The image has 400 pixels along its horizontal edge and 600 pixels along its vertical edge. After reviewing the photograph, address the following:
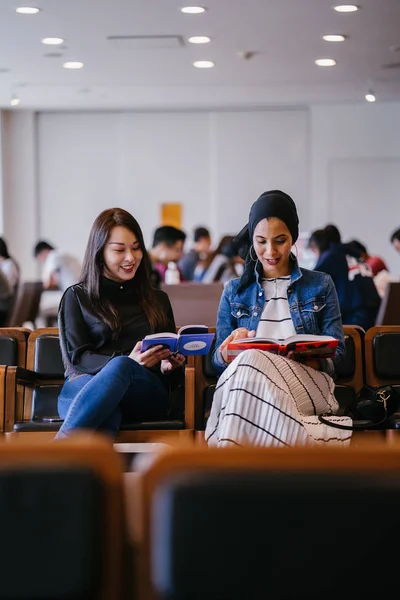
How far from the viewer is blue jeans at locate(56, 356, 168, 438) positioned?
3297 millimetres

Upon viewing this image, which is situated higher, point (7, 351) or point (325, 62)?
point (325, 62)

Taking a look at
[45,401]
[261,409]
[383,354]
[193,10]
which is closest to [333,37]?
[193,10]

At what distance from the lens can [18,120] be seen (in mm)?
13609

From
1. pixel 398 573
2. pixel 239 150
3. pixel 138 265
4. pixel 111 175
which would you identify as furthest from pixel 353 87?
pixel 398 573

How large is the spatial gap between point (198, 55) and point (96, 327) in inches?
267

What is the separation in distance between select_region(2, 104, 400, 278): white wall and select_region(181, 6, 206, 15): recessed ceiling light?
5.25 m

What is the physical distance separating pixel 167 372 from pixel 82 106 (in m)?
10.1

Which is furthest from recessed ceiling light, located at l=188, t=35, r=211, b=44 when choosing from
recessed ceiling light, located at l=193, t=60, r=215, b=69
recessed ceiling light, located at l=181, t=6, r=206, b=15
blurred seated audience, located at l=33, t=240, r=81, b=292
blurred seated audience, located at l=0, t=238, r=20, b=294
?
blurred seated audience, located at l=33, t=240, r=81, b=292

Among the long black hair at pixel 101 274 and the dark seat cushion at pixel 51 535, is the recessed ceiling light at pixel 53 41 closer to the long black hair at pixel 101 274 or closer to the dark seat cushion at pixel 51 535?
the long black hair at pixel 101 274

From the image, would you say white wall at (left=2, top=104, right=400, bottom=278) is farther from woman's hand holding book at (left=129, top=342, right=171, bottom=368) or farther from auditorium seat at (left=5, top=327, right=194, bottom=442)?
woman's hand holding book at (left=129, top=342, right=171, bottom=368)

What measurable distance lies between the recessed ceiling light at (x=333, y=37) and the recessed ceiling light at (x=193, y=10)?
1.47 meters

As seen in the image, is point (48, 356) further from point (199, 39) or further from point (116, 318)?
point (199, 39)

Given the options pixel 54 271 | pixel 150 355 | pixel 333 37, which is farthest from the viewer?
pixel 54 271

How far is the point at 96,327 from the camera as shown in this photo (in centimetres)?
376
